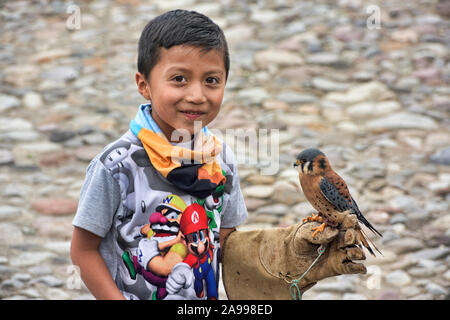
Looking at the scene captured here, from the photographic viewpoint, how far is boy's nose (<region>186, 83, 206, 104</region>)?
6.97 ft

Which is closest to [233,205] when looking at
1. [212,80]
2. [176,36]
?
[212,80]

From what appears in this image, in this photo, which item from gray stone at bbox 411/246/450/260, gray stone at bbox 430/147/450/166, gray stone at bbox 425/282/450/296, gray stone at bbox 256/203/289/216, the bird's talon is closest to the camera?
the bird's talon

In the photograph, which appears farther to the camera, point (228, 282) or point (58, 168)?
point (58, 168)

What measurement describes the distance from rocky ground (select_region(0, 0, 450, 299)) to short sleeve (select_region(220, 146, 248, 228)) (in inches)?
56.0

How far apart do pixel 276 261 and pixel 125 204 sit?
0.81 m

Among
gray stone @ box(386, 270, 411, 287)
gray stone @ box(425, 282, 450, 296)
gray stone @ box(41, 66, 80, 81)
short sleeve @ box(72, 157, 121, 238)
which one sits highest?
gray stone @ box(41, 66, 80, 81)

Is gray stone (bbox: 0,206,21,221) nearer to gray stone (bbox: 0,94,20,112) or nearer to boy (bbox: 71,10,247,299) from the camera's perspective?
gray stone (bbox: 0,94,20,112)

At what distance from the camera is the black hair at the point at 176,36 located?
213 cm

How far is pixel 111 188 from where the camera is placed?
2.15 meters

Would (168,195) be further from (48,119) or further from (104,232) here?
(48,119)

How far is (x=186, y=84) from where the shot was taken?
7.04 feet

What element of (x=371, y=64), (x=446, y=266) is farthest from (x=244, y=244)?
(x=371, y=64)

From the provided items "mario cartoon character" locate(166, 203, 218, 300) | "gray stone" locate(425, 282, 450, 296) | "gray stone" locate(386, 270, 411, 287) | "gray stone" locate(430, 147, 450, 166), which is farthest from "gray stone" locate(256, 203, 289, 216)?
"mario cartoon character" locate(166, 203, 218, 300)

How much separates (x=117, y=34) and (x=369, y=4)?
11.3 feet
